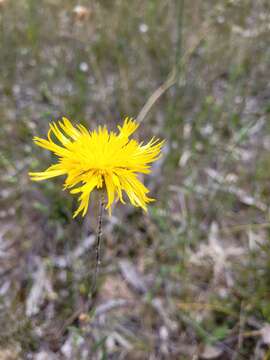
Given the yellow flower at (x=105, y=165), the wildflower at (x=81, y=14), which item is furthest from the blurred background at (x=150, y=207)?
the yellow flower at (x=105, y=165)

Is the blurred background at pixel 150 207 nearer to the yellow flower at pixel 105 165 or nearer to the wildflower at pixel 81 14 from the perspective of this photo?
the wildflower at pixel 81 14

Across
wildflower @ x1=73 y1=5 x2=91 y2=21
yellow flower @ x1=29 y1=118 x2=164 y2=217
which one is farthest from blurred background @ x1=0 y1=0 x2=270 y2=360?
yellow flower @ x1=29 y1=118 x2=164 y2=217

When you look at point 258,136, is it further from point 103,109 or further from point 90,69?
point 90,69

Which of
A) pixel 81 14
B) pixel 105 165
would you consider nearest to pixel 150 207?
pixel 105 165

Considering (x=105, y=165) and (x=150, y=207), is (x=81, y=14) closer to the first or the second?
(x=150, y=207)

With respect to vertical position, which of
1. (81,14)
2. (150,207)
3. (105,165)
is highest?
(81,14)

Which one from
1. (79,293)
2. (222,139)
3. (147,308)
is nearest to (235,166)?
(222,139)

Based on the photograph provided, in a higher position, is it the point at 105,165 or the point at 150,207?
the point at 105,165

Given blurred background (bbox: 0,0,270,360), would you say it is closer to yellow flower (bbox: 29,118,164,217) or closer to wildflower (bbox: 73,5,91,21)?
wildflower (bbox: 73,5,91,21)
